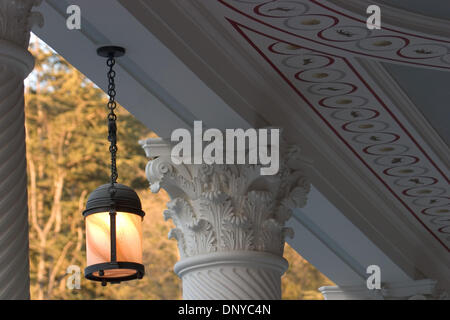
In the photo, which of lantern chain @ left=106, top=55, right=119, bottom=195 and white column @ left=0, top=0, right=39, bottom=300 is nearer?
white column @ left=0, top=0, right=39, bottom=300

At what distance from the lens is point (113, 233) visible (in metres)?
6.24

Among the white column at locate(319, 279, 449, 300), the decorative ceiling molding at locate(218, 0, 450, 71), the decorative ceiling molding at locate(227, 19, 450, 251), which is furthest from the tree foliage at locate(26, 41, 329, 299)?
the decorative ceiling molding at locate(218, 0, 450, 71)

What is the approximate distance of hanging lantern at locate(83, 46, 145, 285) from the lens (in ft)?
20.6

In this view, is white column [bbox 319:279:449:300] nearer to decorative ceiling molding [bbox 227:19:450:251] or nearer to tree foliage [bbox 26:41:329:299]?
decorative ceiling molding [bbox 227:19:450:251]

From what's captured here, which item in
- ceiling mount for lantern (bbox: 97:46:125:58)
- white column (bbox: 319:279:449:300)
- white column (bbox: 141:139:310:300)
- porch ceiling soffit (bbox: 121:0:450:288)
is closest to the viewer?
ceiling mount for lantern (bbox: 97:46:125:58)

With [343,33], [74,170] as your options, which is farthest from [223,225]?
[74,170]

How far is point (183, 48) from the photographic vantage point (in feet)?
22.0

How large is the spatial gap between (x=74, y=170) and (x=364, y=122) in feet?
53.8

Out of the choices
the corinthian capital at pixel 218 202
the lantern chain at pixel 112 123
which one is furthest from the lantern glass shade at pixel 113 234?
the corinthian capital at pixel 218 202

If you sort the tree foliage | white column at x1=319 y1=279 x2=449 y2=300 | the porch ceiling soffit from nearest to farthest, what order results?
the porch ceiling soffit → white column at x1=319 y1=279 x2=449 y2=300 → the tree foliage

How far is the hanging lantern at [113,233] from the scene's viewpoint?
6282mm

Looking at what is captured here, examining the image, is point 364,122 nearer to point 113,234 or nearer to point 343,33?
point 343,33
